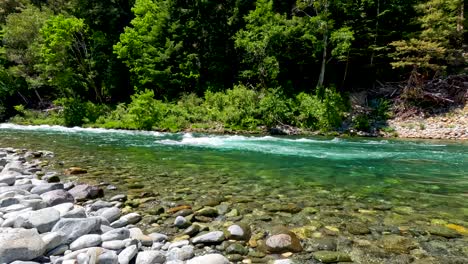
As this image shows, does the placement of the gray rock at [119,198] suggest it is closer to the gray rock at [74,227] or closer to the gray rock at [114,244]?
the gray rock at [74,227]

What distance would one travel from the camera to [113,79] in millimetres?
29656

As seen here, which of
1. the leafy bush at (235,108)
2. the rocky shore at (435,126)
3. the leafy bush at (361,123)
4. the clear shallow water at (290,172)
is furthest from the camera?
the leafy bush at (235,108)

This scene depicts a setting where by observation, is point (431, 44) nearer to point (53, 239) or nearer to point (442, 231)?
point (442, 231)

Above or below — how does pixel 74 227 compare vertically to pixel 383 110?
below

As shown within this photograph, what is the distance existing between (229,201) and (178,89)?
2310 cm

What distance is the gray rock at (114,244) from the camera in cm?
389

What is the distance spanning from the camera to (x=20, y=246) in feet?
11.3

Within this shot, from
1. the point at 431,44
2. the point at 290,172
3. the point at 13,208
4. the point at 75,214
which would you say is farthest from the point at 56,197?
the point at 431,44

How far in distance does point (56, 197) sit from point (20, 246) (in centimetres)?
222

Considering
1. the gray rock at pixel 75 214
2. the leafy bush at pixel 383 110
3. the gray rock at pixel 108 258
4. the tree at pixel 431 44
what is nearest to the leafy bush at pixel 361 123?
the leafy bush at pixel 383 110

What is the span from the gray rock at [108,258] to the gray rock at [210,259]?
2.58 ft

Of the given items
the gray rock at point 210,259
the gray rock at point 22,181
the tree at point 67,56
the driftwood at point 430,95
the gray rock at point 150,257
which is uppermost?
the tree at point 67,56

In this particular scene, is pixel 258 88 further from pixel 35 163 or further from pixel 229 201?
pixel 229 201

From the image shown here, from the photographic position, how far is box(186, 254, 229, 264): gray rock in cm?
364
